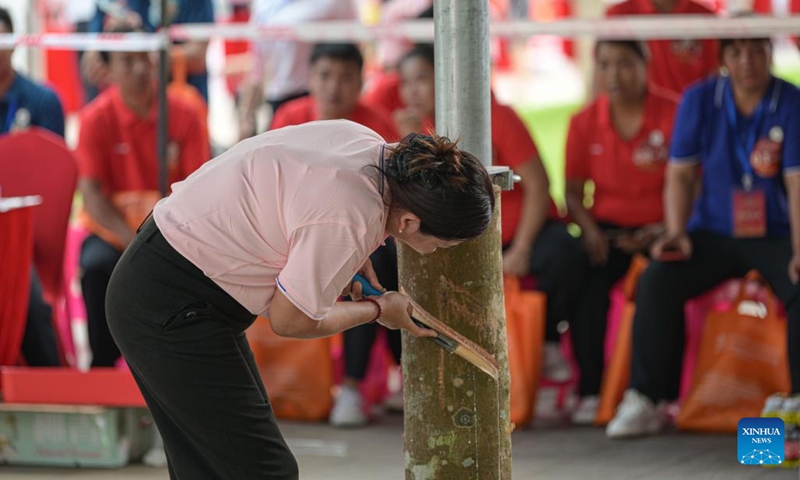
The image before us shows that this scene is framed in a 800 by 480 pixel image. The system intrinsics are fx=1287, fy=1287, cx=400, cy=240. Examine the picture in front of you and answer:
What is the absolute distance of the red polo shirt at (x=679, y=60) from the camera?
6305 mm

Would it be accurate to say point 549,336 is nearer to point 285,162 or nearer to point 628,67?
point 628,67

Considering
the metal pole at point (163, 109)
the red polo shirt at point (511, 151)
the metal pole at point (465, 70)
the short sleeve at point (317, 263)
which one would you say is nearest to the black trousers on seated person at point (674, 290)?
the red polo shirt at point (511, 151)

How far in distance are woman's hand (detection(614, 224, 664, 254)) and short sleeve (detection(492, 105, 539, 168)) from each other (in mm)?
516

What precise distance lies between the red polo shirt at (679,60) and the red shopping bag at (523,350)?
1751 mm

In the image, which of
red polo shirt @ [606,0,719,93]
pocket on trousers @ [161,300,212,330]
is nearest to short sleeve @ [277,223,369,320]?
pocket on trousers @ [161,300,212,330]

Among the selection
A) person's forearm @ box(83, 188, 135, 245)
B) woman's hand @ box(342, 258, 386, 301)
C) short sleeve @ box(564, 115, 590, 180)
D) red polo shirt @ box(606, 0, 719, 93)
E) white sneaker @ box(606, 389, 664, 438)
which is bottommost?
white sneaker @ box(606, 389, 664, 438)

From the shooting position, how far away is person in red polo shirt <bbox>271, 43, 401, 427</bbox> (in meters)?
5.36

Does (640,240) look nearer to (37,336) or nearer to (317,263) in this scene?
(37,336)

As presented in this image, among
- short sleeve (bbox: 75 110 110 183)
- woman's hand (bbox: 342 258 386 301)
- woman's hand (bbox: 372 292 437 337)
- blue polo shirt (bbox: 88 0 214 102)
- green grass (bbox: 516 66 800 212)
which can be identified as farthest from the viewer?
green grass (bbox: 516 66 800 212)

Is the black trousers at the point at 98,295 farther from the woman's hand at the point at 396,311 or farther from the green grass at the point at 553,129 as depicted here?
the green grass at the point at 553,129

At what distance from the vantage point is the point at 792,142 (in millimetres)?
5023

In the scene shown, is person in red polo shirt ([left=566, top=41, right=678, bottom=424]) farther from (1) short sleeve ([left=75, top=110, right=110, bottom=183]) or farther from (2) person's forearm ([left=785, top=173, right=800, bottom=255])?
(1) short sleeve ([left=75, top=110, right=110, bottom=183])

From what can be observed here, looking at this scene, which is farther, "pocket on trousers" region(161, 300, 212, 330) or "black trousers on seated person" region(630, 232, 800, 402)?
"black trousers on seated person" region(630, 232, 800, 402)

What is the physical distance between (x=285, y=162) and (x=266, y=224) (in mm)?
148
